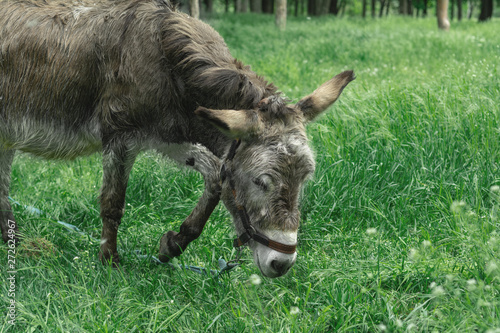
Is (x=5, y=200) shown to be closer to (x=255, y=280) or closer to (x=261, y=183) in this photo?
(x=261, y=183)

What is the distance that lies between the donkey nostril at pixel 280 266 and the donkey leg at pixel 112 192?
1.37 m

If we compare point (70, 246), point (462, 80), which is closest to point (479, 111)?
point (462, 80)

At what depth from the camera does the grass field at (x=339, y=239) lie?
120 inches

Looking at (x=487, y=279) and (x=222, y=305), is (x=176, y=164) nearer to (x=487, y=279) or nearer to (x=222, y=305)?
(x=222, y=305)

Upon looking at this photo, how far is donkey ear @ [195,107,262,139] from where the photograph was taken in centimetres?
301

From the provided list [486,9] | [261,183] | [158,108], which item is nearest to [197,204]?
[158,108]

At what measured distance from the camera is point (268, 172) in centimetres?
316

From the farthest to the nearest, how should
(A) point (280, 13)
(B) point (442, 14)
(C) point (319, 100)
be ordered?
(A) point (280, 13) → (B) point (442, 14) → (C) point (319, 100)

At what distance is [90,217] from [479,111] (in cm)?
391

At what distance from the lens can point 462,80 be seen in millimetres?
6238

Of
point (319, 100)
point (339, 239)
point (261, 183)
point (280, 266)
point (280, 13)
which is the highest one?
point (319, 100)

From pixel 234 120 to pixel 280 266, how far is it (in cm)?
93

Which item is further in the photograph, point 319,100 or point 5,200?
point 5,200

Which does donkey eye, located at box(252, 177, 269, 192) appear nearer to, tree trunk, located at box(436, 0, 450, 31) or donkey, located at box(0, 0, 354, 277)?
donkey, located at box(0, 0, 354, 277)
